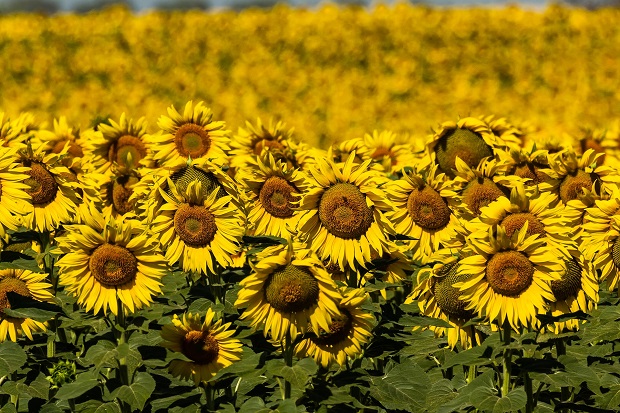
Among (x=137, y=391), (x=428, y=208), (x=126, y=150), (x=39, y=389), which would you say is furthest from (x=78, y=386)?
(x=126, y=150)

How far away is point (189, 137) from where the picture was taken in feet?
24.8

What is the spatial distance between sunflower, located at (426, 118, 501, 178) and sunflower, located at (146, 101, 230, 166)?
1.67m

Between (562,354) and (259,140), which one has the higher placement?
(259,140)

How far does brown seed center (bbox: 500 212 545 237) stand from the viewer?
5746 millimetres

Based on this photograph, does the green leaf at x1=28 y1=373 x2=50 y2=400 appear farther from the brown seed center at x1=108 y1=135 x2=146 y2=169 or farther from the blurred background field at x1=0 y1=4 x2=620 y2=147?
the blurred background field at x1=0 y1=4 x2=620 y2=147

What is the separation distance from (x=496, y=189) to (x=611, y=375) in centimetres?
154

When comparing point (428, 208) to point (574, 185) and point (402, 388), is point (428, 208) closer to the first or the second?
point (574, 185)

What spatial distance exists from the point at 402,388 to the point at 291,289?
102cm

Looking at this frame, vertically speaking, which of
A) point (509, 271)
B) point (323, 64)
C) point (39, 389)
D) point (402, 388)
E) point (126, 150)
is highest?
point (323, 64)

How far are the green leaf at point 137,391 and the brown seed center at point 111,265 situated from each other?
1.82 ft

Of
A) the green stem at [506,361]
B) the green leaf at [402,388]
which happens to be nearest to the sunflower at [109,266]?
the green leaf at [402,388]

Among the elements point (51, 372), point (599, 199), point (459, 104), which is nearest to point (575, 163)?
point (599, 199)

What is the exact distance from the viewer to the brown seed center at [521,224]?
575 centimetres

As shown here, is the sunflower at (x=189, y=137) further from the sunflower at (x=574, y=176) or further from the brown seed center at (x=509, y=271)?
the brown seed center at (x=509, y=271)
